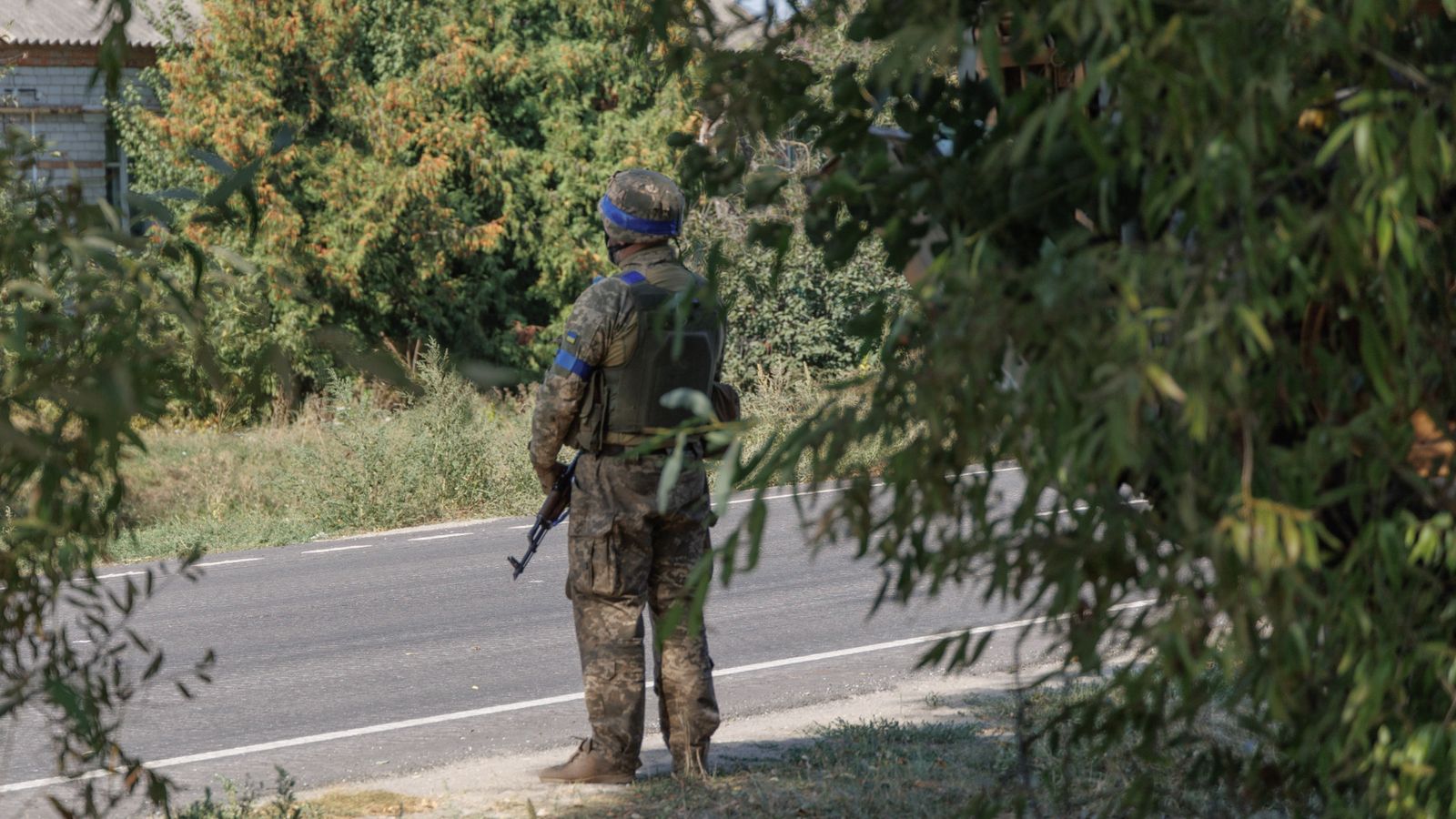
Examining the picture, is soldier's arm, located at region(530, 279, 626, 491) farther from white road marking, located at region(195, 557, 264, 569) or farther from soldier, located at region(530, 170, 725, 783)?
white road marking, located at region(195, 557, 264, 569)

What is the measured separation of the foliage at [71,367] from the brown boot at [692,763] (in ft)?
8.25

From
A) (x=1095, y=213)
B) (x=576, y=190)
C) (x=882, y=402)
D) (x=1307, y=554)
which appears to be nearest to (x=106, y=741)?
(x=882, y=402)

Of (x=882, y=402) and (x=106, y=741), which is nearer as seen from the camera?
(x=882, y=402)

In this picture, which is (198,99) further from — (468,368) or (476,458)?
(468,368)

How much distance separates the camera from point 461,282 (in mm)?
24953

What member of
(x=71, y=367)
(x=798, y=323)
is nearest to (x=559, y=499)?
(x=71, y=367)

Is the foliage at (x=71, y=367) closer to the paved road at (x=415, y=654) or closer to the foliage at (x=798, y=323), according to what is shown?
the paved road at (x=415, y=654)

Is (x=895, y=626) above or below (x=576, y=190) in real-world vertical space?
below

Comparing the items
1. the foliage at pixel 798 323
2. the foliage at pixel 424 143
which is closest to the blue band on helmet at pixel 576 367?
the foliage at pixel 798 323

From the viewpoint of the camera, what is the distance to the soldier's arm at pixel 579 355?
15.6 ft

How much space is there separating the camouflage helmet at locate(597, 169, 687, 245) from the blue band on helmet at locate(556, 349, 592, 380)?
398 millimetres

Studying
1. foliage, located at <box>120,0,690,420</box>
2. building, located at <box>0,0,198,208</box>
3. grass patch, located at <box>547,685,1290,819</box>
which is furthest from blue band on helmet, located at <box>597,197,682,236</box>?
building, located at <box>0,0,198,208</box>

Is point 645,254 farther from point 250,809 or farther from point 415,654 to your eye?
point 415,654

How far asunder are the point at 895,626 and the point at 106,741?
20.8 feet
